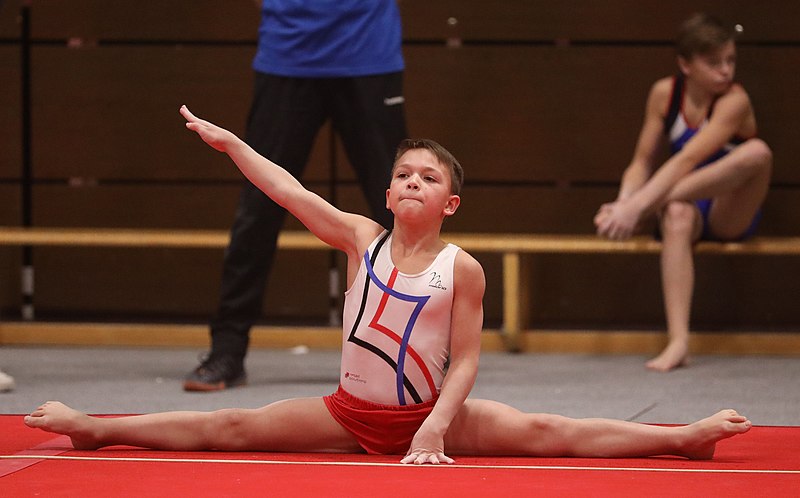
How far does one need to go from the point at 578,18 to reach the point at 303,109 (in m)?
1.97

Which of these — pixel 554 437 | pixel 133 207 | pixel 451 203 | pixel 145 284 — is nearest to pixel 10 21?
pixel 133 207

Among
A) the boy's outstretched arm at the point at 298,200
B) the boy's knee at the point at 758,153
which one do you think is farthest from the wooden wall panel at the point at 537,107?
the boy's outstretched arm at the point at 298,200

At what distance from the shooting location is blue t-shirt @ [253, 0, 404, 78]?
393 centimetres

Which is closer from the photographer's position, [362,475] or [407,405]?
[362,475]

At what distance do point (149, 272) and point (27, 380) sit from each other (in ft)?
5.40

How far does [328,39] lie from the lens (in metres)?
3.94

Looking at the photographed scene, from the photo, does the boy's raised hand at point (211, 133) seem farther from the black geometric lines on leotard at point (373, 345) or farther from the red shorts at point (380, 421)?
the red shorts at point (380, 421)

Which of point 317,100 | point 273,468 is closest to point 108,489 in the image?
point 273,468

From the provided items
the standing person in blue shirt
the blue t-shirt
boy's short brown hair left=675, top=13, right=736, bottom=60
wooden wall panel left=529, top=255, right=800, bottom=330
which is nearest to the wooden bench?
wooden wall panel left=529, top=255, right=800, bottom=330

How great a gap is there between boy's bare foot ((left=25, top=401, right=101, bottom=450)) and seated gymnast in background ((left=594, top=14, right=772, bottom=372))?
7.62 ft

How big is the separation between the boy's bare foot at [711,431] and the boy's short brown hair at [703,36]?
2.20 m

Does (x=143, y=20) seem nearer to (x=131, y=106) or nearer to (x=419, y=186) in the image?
(x=131, y=106)

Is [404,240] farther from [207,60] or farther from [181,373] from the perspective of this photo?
[207,60]

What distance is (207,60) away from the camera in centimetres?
569
